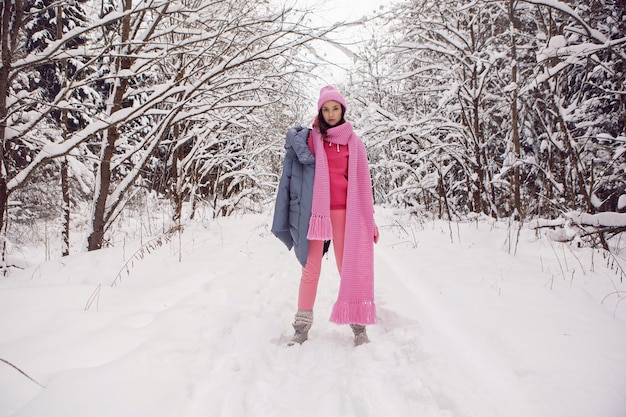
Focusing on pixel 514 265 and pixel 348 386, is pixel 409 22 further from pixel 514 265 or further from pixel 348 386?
pixel 348 386

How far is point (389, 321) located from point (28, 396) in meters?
2.22

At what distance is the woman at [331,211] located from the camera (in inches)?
95.7

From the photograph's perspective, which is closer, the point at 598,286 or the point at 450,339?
the point at 450,339

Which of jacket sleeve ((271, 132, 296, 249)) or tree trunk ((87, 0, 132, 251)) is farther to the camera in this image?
tree trunk ((87, 0, 132, 251))

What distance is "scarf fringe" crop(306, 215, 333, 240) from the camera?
2.40m

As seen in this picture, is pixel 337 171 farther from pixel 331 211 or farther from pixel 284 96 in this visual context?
pixel 284 96

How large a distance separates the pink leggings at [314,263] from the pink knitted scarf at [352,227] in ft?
0.39

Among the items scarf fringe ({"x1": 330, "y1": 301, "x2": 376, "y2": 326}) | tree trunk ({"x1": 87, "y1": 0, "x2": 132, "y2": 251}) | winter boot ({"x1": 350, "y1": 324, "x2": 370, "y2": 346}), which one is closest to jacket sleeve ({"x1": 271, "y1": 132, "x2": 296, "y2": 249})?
scarf fringe ({"x1": 330, "y1": 301, "x2": 376, "y2": 326})

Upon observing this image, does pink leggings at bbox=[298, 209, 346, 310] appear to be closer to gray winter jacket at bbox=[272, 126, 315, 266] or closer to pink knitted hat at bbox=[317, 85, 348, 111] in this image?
gray winter jacket at bbox=[272, 126, 315, 266]

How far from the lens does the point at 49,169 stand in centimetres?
616

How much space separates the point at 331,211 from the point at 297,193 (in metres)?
0.31

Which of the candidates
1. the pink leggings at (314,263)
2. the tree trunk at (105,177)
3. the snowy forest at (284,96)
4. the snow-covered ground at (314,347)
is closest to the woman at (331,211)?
the pink leggings at (314,263)

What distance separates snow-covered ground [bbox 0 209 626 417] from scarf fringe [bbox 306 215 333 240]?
787 mm

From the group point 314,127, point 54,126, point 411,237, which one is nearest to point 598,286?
point 314,127
